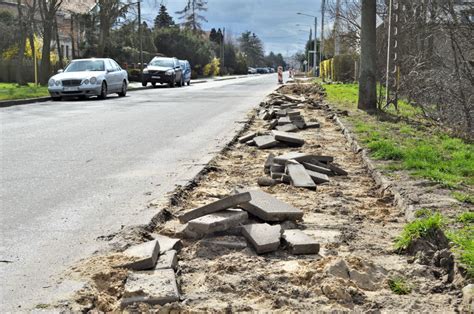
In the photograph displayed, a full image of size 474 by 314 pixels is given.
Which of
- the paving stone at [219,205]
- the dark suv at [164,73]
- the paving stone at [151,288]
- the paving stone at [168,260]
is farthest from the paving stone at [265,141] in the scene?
the dark suv at [164,73]

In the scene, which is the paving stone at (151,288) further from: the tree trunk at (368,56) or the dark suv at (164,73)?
the dark suv at (164,73)

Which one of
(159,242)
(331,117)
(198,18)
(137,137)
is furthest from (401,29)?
(198,18)

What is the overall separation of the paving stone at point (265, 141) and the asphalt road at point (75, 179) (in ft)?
2.09

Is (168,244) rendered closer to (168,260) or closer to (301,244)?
(168,260)

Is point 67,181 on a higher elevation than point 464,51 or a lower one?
lower

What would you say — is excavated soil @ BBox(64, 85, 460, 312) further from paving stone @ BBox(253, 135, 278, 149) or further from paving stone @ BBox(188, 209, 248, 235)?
paving stone @ BBox(253, 135, 278, 149)

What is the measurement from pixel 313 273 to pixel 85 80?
19.7m

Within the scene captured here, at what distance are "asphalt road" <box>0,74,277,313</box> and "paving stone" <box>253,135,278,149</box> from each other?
0.64 metres

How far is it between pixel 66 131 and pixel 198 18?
323 ft

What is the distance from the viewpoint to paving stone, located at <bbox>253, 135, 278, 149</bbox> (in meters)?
10.1

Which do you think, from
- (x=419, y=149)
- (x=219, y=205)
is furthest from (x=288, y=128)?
(x=219, y=205)

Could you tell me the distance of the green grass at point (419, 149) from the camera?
7.02m

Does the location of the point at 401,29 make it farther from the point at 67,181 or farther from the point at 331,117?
the point at 67,181

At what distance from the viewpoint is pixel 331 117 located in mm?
15250
